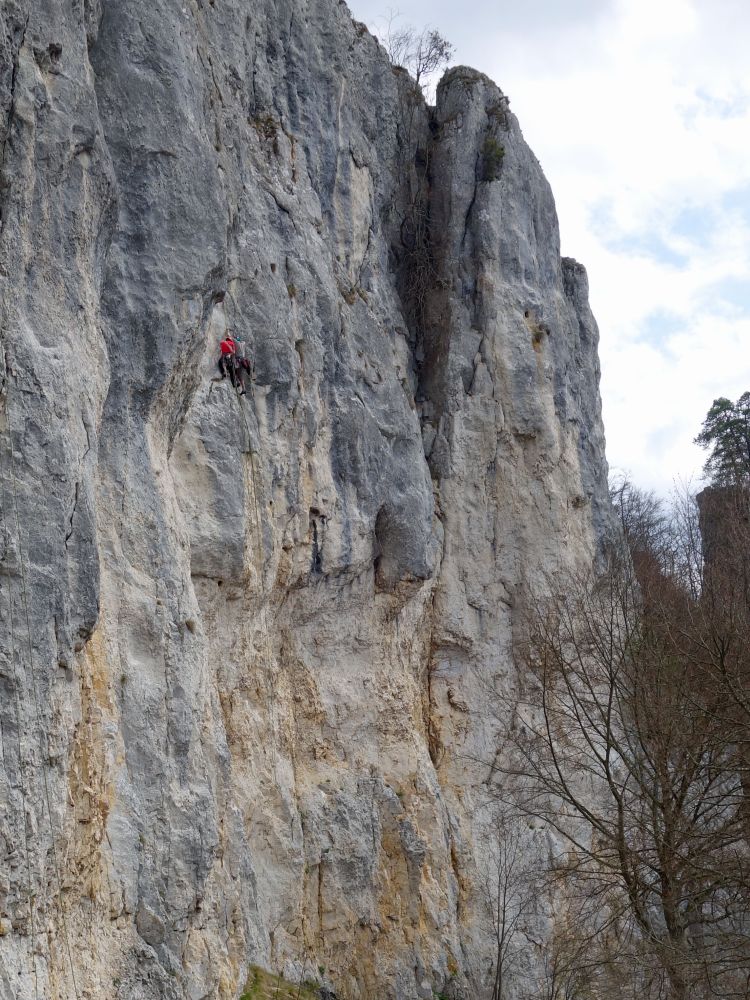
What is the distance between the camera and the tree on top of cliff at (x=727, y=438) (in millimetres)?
33906

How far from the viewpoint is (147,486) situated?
11141 mm

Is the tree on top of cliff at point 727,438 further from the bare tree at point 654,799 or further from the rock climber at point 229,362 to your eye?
the rock climber at point 229,362

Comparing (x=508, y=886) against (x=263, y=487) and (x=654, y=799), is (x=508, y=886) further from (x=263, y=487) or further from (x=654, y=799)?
(x=263, y=487)

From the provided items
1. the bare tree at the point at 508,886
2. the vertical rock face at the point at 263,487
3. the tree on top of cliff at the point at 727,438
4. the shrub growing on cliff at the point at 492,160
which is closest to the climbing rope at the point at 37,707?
the vertical rock face at the point at 263,487

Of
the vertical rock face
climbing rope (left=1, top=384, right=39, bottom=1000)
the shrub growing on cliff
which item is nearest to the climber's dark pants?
the vertical rock face

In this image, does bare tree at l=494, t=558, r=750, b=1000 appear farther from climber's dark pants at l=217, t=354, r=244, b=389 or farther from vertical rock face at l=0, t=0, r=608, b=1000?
climber's dark pants at l=217, t=354, r=244, b=389

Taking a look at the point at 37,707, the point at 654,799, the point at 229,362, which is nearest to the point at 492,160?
the point at 229,362

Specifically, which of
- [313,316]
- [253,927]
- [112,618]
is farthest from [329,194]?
[253,927]

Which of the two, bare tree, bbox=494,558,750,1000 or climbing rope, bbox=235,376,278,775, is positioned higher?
climbing rope, bbox=235,376,278,775

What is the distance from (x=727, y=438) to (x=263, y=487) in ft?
79.2

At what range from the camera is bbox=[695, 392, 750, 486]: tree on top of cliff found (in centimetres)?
3391

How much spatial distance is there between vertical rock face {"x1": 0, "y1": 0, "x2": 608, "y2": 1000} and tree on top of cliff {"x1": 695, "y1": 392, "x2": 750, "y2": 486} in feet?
39.6

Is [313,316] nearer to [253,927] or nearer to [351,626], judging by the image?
[351,626]

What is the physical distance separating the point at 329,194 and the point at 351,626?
714 cm
